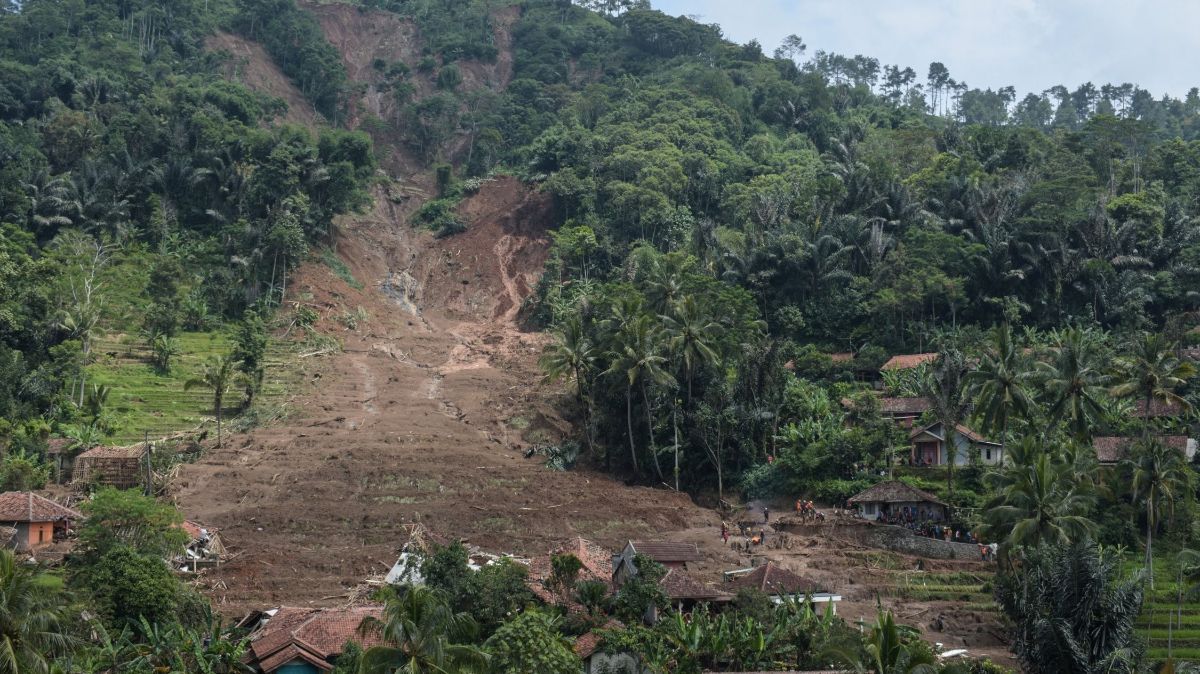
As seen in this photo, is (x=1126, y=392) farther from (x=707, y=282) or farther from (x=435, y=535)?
(x=435, y=535)

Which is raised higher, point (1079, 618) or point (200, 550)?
point (1079, 618)

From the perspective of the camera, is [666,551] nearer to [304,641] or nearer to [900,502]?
[900,502]

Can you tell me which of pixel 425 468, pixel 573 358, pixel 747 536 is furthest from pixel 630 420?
pixel 747 536

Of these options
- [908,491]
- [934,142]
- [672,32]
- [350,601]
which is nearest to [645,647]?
[350,601]

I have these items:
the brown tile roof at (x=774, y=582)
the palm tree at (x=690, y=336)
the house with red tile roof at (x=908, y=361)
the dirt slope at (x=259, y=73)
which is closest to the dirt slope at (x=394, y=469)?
the palm tree at (x=690, y=336)

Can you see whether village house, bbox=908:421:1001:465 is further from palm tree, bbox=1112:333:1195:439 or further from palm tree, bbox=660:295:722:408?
palm tree, bbox=660:295:722:408

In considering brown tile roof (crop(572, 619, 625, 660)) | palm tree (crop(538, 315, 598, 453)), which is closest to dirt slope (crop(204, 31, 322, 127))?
palm tree (crop(538, 315, 598, 453))

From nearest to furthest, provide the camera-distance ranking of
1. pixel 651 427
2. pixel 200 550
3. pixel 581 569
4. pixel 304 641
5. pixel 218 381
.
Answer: pixel 304 641
pixel 581 569
pixel 200 550
pixel 218 381
pixel 651 427
